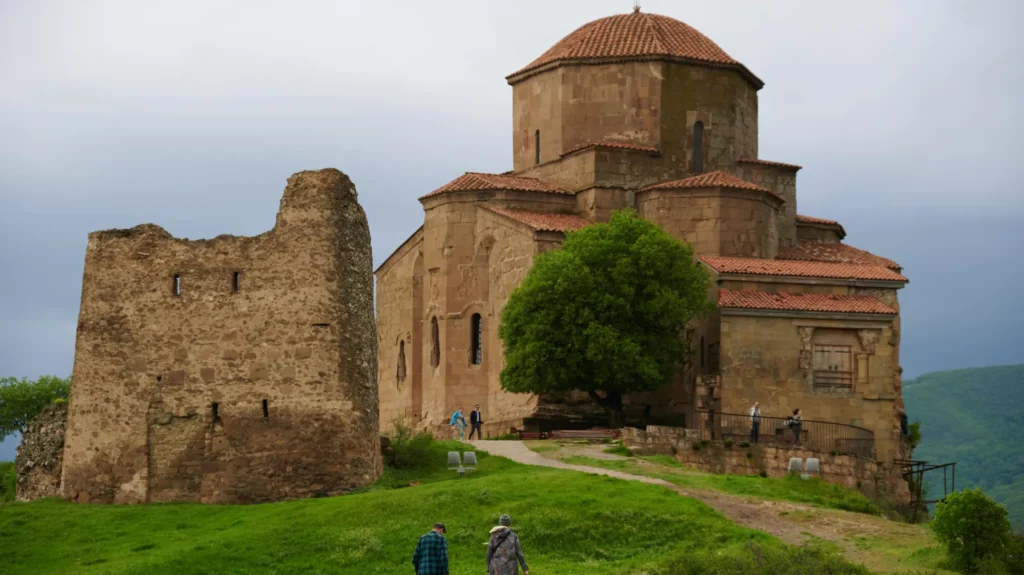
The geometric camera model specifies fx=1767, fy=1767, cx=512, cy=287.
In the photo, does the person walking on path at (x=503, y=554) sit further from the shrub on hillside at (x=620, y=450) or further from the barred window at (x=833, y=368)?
the barred window at (x=833, y=368)

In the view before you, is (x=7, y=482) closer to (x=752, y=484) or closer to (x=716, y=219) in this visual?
(x=752, y=484)

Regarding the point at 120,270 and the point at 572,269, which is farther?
the point at 572,269

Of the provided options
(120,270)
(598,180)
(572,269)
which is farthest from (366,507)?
(598,180)

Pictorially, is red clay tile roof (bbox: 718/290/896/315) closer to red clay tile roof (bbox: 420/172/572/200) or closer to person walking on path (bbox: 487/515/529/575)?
red clay tile roof (bbox: 420/172/572/200)

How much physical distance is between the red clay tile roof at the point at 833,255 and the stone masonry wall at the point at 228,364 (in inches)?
915

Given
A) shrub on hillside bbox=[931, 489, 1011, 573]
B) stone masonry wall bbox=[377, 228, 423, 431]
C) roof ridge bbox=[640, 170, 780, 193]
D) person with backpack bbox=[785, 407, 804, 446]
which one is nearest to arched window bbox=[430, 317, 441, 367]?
stone masonry wall bbox=[377, 228, 423, 431]

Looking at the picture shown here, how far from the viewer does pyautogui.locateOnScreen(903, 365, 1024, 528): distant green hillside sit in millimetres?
129875

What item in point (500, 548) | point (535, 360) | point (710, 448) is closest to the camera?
point (500, 548)

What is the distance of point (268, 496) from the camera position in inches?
1241

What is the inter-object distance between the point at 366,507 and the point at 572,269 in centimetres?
1596

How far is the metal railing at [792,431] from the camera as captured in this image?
4409cm

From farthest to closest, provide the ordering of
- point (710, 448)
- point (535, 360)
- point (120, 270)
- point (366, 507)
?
point (535, 360), point (710, 448), point (120, 270), point (366, 507)

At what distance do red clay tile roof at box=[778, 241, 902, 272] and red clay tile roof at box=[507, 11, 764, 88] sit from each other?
572 centimetres

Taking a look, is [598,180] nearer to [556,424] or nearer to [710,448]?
[556,424]
